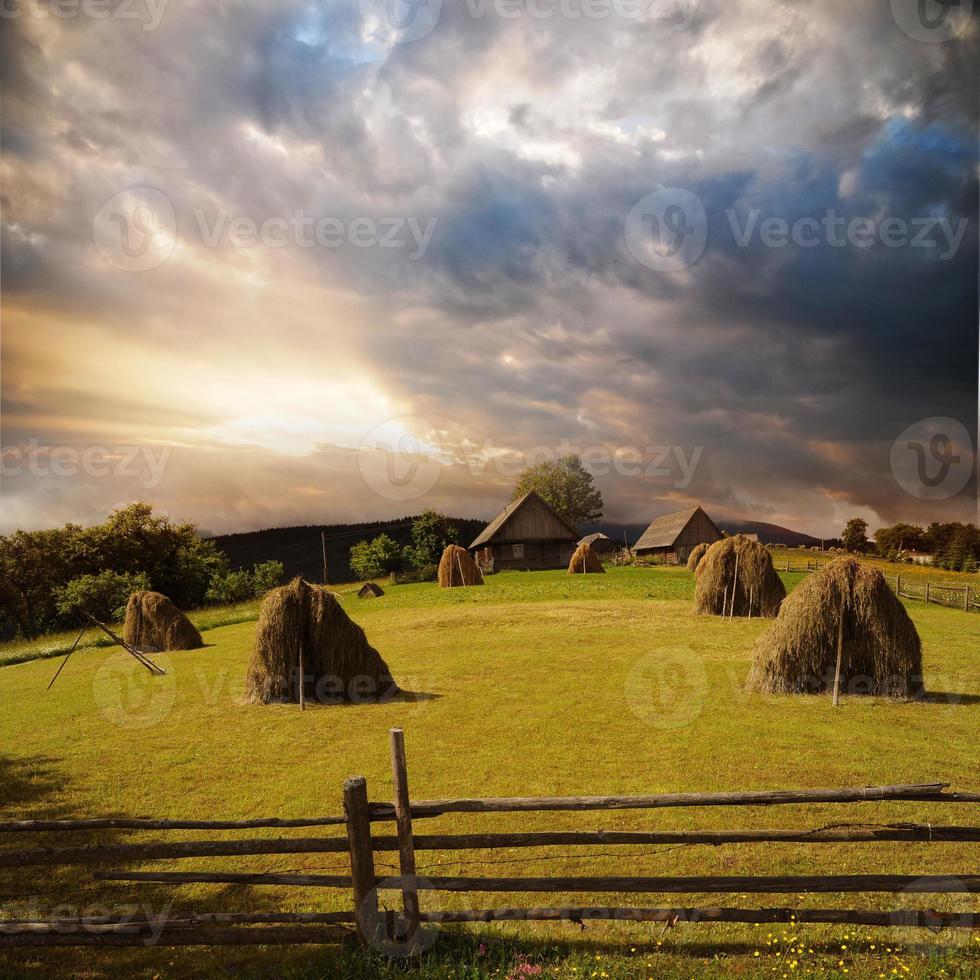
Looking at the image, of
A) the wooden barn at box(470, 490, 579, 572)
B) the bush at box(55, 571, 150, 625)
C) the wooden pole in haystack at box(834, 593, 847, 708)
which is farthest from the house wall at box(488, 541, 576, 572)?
the wooden pole in haystack at box(834, 593, 847, 708)

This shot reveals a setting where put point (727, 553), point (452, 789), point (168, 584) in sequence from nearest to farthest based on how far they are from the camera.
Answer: point (452, 789) < point (727, 553) < point (168, 584)

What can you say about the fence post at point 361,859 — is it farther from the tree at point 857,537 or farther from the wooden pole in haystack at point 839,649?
the tree at point 857,537

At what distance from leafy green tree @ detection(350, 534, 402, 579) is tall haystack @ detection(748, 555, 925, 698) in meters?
37.3

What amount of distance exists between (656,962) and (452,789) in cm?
391

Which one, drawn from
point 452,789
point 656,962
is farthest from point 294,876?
point 452,789

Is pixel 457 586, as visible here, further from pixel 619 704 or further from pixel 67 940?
pixel 67 940

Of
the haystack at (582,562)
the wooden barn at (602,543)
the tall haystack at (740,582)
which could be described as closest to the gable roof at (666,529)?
the wooden barn at (602,543)

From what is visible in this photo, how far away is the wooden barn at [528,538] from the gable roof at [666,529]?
26.7 feet

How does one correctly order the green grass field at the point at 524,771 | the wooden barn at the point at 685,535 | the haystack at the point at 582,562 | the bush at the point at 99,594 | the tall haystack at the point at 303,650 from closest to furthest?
1. the green grass field at the point at 524,771
2. the tall haystack at the point at 303,650
3. the bush at the point at 99,594
4. the haystack at the point at 582,562
5. the wooden barn at the point at 685,535

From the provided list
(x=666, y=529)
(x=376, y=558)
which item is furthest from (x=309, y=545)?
(x=666, y=529)

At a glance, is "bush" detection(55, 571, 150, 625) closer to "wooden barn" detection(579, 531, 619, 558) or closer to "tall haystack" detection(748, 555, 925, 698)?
"tall haystack" detection(748, 555, 925, 698)

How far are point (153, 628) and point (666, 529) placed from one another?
4224 cm

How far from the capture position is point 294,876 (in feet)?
15.3

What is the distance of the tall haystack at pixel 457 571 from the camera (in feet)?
118
